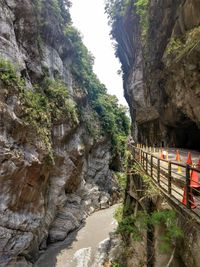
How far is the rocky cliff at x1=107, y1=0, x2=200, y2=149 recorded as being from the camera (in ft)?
33.4

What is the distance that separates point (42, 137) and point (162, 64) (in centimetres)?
936

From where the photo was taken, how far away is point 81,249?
41.5 ft

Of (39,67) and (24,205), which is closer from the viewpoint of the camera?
(24,205)

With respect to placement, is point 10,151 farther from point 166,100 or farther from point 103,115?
point 103,115

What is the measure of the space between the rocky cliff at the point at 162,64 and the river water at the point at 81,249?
913 centimetres

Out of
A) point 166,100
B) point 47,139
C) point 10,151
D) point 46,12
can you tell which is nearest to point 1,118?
point 10,151

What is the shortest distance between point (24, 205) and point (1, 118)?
455 centimetres

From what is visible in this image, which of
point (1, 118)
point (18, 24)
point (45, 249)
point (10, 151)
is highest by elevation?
point (18, 24)

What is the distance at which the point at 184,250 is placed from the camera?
4484 millimetres

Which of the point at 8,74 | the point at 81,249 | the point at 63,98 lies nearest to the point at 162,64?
the point at 63,98

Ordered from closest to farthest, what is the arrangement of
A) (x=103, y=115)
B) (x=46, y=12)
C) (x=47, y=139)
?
(x=47, y=139) → (x=46, y=12) → (x=103, y=115)

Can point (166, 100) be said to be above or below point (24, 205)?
above

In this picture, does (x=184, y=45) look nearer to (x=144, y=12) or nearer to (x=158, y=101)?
(x=158, y=101)

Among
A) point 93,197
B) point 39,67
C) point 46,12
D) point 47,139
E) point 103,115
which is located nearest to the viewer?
point 47,139
